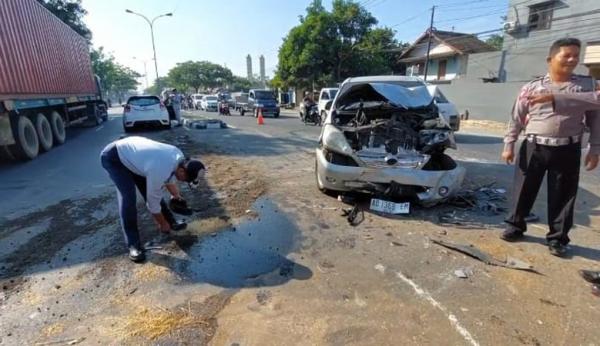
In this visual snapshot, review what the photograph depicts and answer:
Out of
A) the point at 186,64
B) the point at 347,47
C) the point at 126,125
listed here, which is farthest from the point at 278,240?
the point at 186,64

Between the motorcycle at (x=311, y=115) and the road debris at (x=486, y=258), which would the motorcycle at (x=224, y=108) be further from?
the road debris at (x=486, y=258)

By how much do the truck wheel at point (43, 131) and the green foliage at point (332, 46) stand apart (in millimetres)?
21170

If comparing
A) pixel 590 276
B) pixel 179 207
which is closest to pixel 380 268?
pixel 590 276

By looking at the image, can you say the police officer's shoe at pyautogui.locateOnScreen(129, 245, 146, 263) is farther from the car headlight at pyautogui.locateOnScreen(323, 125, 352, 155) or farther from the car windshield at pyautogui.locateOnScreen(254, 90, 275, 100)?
the car windshield at pyautogui.locateOnScreen(254, 90, 275, 100)

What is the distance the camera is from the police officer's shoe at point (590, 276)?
9.53ft

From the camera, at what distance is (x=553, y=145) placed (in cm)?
318

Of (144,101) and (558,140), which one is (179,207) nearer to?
(558,140)

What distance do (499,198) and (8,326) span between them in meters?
5.63

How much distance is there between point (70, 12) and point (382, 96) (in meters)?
33.2

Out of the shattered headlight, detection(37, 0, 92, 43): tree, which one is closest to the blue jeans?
the shattered headlight

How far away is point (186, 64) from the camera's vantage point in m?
73.6

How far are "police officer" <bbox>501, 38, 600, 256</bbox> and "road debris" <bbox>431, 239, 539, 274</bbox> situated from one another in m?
0.46

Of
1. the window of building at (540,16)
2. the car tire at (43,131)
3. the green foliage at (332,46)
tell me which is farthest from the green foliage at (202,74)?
the car tire at (43,131)

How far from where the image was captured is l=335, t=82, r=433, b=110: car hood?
5488mm
